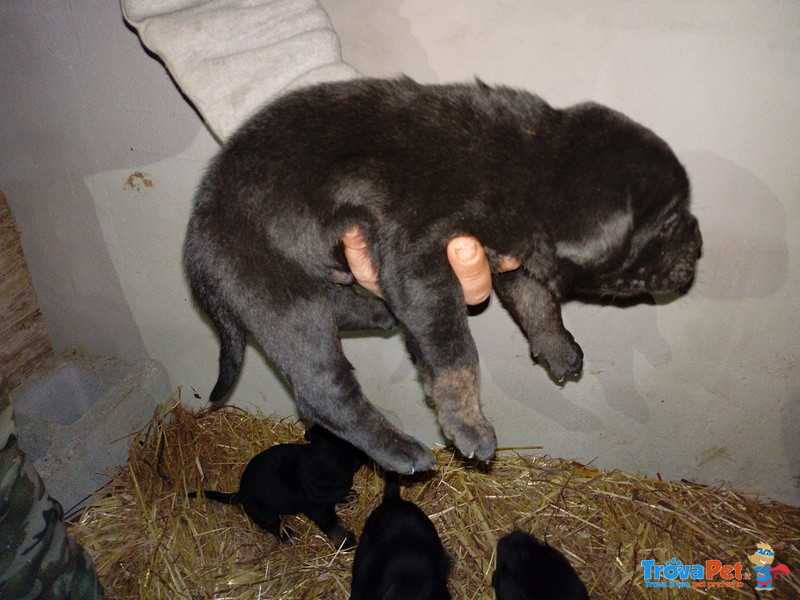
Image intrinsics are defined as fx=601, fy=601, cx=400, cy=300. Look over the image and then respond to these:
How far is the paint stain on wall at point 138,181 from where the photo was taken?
12.4ft

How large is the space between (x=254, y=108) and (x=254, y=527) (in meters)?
2.57

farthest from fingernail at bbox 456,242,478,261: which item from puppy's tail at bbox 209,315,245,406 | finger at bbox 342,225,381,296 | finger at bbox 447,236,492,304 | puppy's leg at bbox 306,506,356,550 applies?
puppy's leg at bbox 306,506,356,550

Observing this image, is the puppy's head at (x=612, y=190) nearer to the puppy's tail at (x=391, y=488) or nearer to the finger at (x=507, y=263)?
the finger at (x=507, y=263)

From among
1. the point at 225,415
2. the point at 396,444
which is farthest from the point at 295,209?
the point at 225,415

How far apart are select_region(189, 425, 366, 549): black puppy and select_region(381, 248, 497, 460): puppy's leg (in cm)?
113

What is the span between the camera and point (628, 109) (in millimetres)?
2857

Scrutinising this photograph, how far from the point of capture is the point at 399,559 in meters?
2.95

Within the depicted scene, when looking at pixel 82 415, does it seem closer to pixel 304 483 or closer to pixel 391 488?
pixel 304 483

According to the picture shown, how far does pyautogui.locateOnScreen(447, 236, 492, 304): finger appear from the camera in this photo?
7.47ft

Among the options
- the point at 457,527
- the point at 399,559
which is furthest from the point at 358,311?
the point at 457,527

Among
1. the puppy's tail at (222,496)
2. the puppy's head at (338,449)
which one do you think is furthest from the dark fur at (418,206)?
the puppy's tail at (222,496)

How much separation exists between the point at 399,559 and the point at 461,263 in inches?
61.8

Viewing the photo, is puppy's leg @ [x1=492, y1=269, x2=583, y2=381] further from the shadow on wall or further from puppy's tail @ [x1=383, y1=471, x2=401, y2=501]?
puppy's tail @ [x1=383, y1=471, x2=401, y2=501]

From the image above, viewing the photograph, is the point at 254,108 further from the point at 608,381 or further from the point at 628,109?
the point at 608,381
